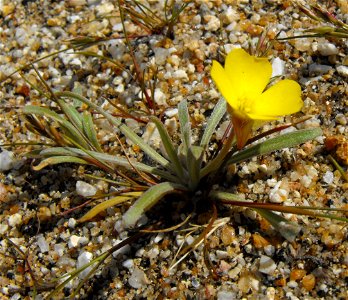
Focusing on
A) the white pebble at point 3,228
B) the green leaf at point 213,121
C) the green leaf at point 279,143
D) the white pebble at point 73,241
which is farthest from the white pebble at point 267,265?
the white pebble at point 3,228

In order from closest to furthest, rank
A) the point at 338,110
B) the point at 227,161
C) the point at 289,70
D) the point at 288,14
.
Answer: the point at 227,161 → the point at 338,110 → the point at 289,70 → the point at 288,14

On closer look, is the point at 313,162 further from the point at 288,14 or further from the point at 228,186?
the point at 288,14

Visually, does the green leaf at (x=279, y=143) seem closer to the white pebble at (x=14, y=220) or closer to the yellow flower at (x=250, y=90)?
the yellow flower at (x=250, y=90)

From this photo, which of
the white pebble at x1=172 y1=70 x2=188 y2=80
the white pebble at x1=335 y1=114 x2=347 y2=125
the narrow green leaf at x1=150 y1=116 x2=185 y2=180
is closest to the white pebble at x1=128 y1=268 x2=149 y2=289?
the narrow green leaf at x1=150 y1=116 x2=185 y2=180

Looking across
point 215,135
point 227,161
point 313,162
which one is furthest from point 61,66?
point 313,162

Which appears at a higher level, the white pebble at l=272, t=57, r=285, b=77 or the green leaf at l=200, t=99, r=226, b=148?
the white pebble at l=272, t=57, r=285, b=77

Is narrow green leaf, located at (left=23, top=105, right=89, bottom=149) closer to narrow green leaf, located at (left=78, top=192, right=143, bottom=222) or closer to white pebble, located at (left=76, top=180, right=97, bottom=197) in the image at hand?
white pebble, located at (left=76, top=180, right=97, bottom=197)

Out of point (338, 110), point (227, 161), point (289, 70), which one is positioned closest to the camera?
point (227, 161)
